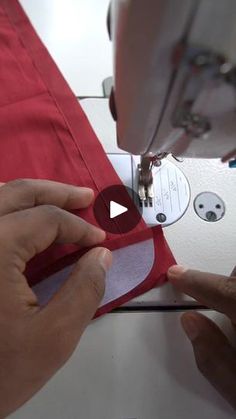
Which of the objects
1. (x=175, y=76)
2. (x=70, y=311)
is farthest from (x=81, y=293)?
(x=175, y=76)

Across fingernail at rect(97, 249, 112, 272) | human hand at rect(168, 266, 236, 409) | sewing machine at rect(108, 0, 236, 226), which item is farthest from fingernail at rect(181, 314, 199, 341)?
sewing machine at rect(108, 0, 236, 226)

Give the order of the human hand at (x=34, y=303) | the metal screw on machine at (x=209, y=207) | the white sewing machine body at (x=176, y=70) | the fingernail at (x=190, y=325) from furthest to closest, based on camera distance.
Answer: the metal screw on machine at (x=209, y=207) → the fingernail at (x=190, y=325) → the human hand at (x=34, y=303) → the white sewing machine body at (x=176, y=70)

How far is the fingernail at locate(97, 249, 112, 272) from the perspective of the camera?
55 cm

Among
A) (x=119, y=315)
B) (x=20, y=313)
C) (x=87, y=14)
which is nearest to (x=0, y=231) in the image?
(x=20, y=313)

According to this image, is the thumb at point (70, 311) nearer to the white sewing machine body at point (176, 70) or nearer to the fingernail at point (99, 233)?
the fingernail at point (99, 233)

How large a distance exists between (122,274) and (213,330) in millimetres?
156

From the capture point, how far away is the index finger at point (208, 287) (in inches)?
21.4

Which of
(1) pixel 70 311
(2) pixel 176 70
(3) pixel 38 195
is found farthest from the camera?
(3) pixel 38 195

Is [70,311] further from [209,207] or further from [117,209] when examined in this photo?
[209,207]

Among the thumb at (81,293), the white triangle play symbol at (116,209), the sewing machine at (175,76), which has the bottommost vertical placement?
the white triangle play symbol at (116,209)

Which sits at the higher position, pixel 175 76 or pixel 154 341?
pixel 175 76

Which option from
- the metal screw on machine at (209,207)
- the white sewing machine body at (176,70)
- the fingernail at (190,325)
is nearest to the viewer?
the white sewing machine body at (176,70)

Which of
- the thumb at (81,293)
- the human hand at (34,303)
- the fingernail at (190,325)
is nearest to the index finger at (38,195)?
the human hand at (34,303)

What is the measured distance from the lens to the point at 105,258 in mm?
559
